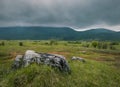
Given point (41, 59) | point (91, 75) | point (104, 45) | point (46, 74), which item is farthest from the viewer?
point (104, 45)

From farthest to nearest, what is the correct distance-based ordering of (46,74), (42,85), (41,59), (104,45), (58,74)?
(104,45), (41,59), (58,74), (46,74), (42,85)

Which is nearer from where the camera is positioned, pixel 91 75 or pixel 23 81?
pixel 23 81

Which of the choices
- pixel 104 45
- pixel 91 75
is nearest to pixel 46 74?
pixel 91 75

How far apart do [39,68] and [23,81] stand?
1.98 m

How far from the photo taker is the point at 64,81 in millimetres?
16984

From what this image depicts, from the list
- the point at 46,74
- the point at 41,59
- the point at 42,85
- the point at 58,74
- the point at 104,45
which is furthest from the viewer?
→ the point at 104,45

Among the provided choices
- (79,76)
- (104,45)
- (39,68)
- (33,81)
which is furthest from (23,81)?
(104,45)

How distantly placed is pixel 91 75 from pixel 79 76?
2015 millimetres

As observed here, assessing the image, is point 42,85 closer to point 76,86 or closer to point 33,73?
point 33,73

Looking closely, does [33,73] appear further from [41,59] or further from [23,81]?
[41,59]

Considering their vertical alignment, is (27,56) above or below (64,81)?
above

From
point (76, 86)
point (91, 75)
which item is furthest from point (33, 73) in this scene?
point (91, 75)

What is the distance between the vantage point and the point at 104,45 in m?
130

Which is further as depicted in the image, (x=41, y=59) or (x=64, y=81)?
(x=41, y=59)
